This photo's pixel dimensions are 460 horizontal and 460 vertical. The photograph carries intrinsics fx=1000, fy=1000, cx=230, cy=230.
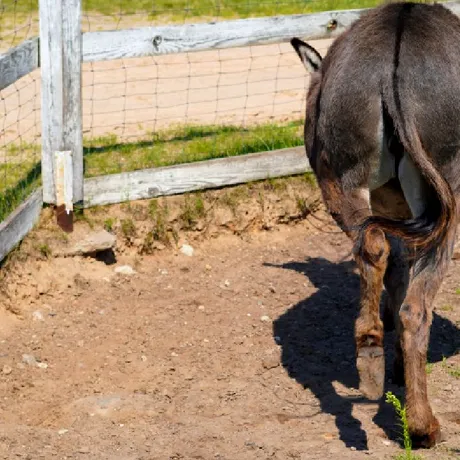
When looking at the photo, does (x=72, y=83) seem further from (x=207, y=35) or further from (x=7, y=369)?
(x=7, y=369)

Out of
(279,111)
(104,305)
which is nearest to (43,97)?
(104,305)

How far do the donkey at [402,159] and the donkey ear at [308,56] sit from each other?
77 centimetres

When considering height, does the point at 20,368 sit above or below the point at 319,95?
below

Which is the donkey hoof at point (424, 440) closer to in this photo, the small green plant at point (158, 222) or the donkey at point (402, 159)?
the donkey at point (402, 159)

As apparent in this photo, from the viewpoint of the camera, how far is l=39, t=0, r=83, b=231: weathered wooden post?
21.0 feet

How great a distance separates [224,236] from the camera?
297 inches

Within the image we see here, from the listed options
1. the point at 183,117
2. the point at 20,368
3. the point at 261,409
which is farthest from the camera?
the point at 183,117

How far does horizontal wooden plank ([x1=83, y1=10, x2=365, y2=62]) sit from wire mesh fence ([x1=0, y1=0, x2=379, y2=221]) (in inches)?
36.1

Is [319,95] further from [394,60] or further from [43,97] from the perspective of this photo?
[43,97]

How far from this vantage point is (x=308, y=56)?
602 cm

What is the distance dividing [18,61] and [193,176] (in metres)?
1.62

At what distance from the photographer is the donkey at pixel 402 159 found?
4.72 metres

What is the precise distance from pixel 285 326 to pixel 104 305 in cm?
120

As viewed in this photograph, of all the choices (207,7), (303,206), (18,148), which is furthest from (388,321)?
(207,7)
